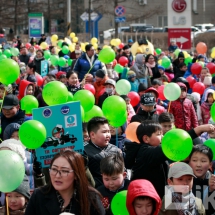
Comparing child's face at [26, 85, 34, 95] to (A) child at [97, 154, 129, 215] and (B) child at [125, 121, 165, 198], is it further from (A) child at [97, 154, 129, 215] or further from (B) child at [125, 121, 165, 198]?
(A) child at [97, 154, 129, 215]

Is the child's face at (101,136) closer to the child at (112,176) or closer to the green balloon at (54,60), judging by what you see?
the child at (112,176)

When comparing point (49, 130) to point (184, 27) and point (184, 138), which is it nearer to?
point (184, 138)

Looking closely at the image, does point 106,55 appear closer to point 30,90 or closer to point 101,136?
point 30,90

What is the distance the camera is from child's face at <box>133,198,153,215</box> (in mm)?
4957

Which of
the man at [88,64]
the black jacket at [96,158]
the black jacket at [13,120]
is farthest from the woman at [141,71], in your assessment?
the black jacket at [96,158]

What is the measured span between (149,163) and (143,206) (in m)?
1.39

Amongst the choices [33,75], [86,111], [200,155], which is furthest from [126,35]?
[200,155]

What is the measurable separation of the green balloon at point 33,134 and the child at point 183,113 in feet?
12.5

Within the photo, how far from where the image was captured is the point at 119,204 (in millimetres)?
5129

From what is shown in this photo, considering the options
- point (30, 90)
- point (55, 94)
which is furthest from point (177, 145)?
point (30, 90)

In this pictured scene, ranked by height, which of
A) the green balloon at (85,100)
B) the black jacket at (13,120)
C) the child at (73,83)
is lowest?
the black jacket at (13,120)

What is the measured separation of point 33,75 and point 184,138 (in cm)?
720

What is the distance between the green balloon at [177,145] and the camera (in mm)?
6068

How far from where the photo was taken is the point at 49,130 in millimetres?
6695
